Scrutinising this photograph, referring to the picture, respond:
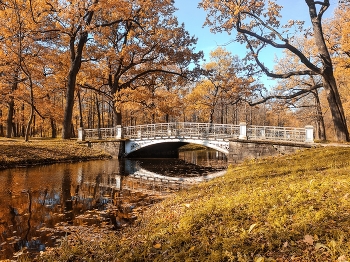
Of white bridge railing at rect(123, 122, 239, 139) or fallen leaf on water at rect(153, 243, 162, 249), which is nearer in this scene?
fallen leaf on water at rect(153, 243, 162, 249)

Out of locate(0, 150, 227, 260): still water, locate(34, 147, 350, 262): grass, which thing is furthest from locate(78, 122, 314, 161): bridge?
locate(34, 147, 350, 262): grass

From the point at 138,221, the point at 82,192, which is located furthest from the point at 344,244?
the point at 82,192

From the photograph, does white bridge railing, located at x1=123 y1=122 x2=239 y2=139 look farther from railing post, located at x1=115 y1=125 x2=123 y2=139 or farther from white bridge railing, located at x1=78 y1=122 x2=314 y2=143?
railing post, located at x1=115 y1=125 x2=123 y2=139

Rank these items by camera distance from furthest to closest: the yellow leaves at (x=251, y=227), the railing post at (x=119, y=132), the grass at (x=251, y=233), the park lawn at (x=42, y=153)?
the railing post at (x=119, y=132) < the park lawn at (x=42, y=153) < the yellow leaves at (x=251, y=227) < the grass at (x=251, y=233)

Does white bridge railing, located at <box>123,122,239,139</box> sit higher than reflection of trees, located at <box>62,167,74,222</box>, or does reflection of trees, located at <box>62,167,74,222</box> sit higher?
white bridge railing, located at <box>123,122,239,139</box>

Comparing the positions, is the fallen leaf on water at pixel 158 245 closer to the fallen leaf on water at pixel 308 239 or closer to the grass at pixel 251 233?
the grass at pixel 251 233

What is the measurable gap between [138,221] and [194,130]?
1515cm

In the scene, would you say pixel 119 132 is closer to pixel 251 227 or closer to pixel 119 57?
pixel 119 57

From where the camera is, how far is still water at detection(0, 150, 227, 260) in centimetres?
520

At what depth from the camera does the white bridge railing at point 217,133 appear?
15.2 meters

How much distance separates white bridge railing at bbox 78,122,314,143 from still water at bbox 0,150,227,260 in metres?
7.22

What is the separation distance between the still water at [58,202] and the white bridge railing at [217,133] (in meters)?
7.22

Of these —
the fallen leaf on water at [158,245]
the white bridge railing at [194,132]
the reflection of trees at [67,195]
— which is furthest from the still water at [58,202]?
the white bridge railing at [194,132]

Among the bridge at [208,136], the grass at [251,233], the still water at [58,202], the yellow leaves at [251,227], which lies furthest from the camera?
the bridge at [208,136]
